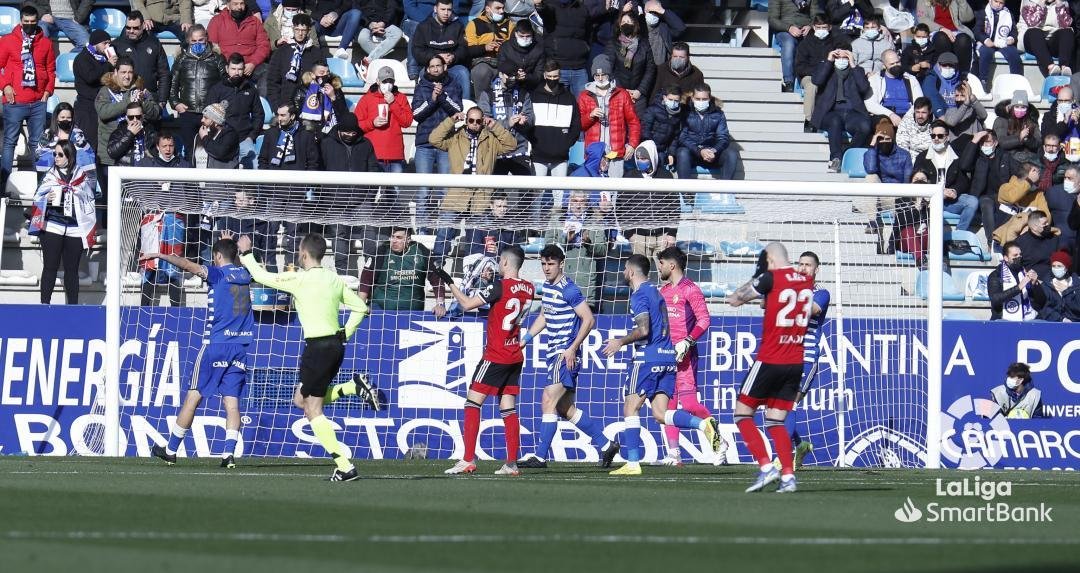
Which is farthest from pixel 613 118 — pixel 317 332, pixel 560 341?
pixel 317 332

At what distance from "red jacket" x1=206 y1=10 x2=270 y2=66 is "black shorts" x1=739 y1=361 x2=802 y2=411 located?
37.1 ft

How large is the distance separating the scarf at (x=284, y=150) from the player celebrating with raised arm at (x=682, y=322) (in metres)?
5.59

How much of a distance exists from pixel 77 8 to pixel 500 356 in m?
11.0

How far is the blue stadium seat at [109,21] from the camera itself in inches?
898

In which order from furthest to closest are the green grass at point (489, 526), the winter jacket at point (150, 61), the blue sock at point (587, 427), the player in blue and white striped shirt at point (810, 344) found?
the winter jacket at point (150, 61) < the player in blue and white striped shirt at point (810, 344) < the blue sock at point (587, 427) < the green grass at point (489, 526)

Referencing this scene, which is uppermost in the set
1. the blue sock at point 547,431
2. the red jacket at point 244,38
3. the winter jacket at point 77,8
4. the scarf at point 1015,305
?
the winter jacket at point 77,8

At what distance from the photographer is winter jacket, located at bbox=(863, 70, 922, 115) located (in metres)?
22.7

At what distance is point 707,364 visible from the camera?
17.8m

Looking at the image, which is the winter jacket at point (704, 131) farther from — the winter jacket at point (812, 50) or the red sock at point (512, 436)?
the red sock at point (512, 436)

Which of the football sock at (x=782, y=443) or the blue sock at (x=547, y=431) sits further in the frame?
the blue sock at (x=547, y=431)

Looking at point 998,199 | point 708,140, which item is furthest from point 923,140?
point 708,140

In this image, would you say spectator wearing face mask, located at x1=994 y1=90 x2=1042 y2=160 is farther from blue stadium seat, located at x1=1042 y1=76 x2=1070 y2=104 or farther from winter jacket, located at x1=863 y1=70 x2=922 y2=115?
blue stadium seat, located at x1=1042 y1=76 x2=1070 y2=104

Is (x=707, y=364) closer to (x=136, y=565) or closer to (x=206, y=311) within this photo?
(x=206, y=311)

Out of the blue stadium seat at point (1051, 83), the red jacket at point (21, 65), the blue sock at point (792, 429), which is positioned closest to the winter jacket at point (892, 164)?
the blue stadium seat at point (1051, 83)
